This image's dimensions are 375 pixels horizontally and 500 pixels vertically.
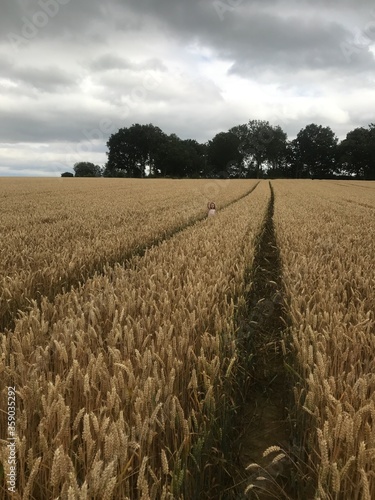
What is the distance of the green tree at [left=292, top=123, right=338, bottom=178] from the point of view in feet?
350

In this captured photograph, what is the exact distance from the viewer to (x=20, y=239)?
273 inches

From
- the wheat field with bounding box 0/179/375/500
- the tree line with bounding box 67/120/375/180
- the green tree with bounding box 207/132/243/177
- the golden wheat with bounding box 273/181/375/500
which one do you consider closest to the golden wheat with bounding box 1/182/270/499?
the wheat field with bounding box 0/179/375/500

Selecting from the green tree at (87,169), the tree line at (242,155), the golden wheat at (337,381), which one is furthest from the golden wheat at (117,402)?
the green tree at (87,169)

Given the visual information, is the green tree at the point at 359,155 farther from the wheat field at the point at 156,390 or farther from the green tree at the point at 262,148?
the wheat field at the point at 156,390

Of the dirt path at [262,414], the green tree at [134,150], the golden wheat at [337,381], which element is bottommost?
the dirt path at [262,414]

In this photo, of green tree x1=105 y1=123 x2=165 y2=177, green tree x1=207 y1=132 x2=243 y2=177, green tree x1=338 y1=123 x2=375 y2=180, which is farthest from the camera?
green tree x1=207 y1=132 x2=243 y2=177

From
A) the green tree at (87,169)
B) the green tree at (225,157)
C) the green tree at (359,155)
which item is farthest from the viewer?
the green tree at (87,169)

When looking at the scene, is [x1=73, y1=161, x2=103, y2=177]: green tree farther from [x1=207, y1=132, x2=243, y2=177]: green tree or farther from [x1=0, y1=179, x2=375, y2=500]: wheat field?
[x1=0, y1=179, x2=375, y2=500]: wheat field

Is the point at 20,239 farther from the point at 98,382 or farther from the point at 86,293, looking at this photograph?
the point at 98,382

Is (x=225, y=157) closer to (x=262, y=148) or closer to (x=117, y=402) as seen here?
(x=262, y=148)

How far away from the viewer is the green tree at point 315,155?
350ft

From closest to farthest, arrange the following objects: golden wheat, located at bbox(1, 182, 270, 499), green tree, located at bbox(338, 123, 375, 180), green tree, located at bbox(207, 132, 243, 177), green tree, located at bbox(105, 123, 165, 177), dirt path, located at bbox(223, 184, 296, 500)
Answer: golden wheat, located at bbox(1, 182, 270, 499) → dirt path, located at bbox(223, 184, 296, 500) → green tree, located at bbox(338, 123, 375, 180) → green tree, located at bbox(105, 123, 165, 177) → green tree, located at bbox(207, 132, 243, 177)

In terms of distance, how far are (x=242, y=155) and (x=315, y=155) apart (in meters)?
19.4

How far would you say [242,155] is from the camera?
112 m
